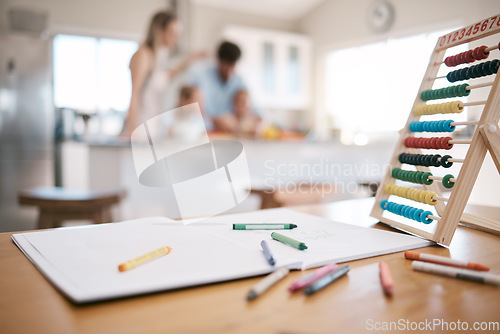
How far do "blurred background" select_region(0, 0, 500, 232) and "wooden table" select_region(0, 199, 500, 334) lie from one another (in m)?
1.43

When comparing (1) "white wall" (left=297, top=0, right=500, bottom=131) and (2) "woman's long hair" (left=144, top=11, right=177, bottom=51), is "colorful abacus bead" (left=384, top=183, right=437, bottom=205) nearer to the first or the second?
(2) "woman's long hair" (left=144, top=11, right=177, bottom=51)

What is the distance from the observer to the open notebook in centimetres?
41

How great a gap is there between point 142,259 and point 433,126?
1.80ft

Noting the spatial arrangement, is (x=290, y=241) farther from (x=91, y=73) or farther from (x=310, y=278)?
(x=91, y=73)

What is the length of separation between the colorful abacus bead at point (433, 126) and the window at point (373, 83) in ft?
12.4

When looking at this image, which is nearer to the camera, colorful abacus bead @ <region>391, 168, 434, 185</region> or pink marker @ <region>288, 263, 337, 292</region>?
pink marker @ <region>288, 263, 337, 292</region>

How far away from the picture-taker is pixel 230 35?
210 inches

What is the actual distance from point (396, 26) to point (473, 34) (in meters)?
4.63

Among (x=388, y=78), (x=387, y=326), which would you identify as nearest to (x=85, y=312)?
(x=387, y=326)

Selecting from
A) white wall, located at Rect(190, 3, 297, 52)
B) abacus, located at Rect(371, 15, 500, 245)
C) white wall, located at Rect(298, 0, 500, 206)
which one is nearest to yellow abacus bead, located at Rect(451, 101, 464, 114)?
abacus, located at Rect(371, 15, 500, 245)

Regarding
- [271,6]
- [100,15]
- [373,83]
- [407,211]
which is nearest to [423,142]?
[407,211]

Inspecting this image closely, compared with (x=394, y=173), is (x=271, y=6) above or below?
above

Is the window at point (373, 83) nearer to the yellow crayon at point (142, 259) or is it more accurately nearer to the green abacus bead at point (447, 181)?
the green abacus bead at point (447, 181)

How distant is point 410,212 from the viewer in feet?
2.30
